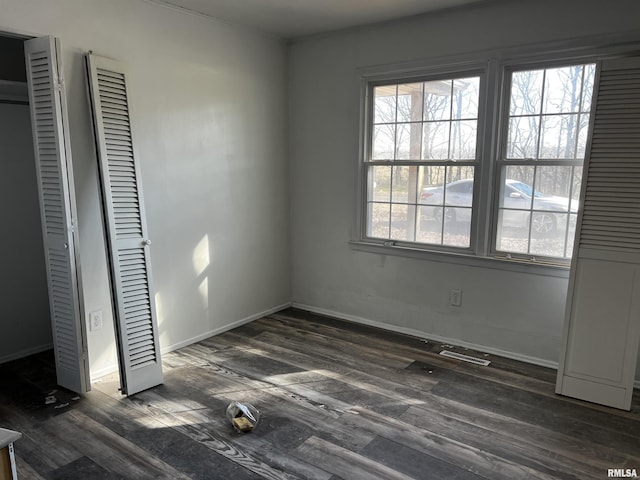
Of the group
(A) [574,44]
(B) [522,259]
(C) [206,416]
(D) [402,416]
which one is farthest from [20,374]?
(A) [574,44]

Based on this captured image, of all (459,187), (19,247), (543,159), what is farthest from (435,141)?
(19,247)

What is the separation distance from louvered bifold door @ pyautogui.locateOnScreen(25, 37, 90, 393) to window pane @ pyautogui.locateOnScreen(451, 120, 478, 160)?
8.74ft

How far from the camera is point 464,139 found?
137 inches

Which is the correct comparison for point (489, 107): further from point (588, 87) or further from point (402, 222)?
point (402, 222)

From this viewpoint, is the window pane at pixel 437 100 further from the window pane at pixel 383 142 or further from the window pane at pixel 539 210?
the window pane at pixel 539 210

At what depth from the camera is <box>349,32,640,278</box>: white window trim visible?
9.66 ft

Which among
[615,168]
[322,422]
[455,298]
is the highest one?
[615,168]

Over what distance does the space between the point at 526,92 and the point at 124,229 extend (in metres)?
2.85

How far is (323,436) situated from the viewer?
8.09ft

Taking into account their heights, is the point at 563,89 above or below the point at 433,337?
above

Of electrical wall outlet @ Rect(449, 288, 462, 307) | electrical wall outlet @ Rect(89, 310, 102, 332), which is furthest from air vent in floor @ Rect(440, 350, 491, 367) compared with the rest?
electrical wall outlet @ Rect(89, 310, 102, 332)

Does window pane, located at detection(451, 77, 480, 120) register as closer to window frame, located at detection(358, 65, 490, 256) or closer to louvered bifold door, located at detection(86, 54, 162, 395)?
window frame, located at detection(358, 65, 490, 256)

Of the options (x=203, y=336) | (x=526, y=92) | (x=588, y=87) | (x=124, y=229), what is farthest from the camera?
(x=203, y=336)

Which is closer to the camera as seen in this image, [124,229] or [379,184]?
[124,229]
